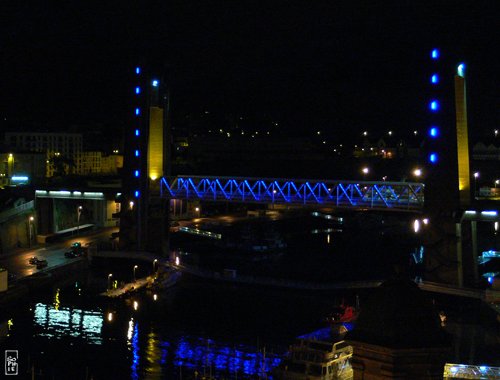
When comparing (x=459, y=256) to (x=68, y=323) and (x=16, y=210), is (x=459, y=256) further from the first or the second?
(x=16, y=210)

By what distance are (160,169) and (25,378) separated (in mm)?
23687

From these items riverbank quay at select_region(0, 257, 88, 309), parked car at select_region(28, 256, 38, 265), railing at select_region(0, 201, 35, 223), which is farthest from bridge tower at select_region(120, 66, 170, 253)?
railing at select_region(0, 201, 35, 223)

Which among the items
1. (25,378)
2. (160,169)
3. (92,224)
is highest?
(160,169)

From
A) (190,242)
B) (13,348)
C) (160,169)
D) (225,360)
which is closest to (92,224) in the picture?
(190,242)

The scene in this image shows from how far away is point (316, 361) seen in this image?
21.0 metres

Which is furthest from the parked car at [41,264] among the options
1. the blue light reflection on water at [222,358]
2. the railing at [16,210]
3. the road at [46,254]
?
the blue light reflection on water at [222,358]

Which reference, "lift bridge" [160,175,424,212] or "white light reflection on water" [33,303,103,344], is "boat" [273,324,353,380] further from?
"lift bridge" [160,175,424,212]

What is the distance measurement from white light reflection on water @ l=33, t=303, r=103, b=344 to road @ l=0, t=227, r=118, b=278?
18.5 feet

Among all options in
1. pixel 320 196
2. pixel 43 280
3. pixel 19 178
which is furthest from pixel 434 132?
pixel 19 178

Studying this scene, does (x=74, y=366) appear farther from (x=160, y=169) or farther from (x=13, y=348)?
(x=160, y=169)

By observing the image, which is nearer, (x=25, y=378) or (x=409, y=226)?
(x=25, y=378)

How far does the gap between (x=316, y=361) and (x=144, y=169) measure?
2602cm

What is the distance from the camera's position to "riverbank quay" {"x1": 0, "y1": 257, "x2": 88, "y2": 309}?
1293 inches

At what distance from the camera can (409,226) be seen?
6544 cm
